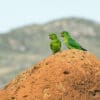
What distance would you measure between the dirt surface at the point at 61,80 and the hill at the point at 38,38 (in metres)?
76.8

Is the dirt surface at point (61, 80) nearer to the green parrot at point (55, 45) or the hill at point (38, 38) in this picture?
the green parrot at point (55, 45)

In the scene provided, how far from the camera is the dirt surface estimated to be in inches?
447

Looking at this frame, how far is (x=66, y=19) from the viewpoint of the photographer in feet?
371

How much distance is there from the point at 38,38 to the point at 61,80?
3722 inches

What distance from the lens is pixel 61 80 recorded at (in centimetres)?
1147

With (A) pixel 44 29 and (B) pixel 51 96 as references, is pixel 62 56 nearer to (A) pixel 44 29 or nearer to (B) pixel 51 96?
(B) pixel 51 96

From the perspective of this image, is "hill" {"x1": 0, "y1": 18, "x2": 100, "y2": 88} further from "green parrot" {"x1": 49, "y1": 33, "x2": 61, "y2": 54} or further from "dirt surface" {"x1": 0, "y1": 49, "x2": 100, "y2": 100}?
"dirt surface" {"x1": 0, "y1": 49, "x2": 100, "y2": 100}

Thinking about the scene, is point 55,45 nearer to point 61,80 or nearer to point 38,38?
point 61,80

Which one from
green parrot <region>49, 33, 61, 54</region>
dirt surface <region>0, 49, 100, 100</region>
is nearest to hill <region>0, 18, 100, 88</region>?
green parrot <region>49, 33, 61, 54</region>

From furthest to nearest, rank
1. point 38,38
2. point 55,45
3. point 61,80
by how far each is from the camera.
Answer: point 38,38
point 55,45
point 61,80

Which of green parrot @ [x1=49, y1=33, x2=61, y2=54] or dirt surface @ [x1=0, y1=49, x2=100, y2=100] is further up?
green parrot @ [x1=49, y1=33, x2=61, y2=54]

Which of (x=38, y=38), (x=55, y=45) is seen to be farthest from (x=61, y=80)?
(x=38, y=38)

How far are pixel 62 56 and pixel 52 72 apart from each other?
0.45 m

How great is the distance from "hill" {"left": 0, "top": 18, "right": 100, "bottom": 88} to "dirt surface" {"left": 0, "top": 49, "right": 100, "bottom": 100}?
76809 millimetres
